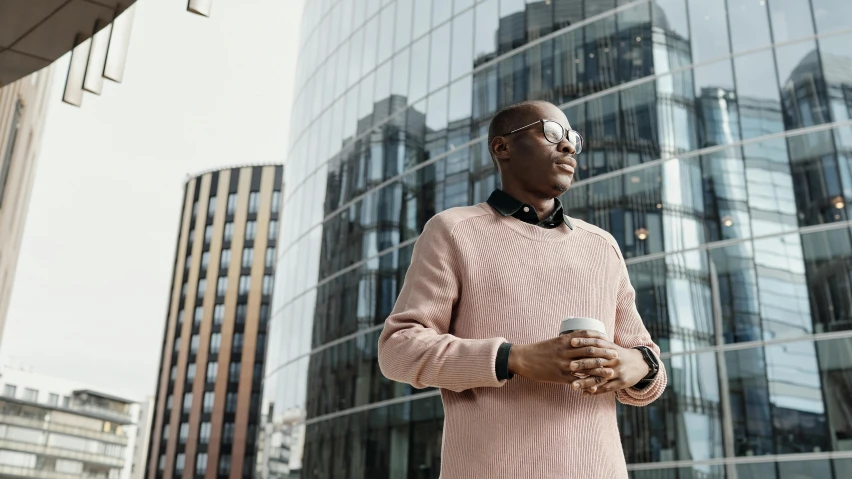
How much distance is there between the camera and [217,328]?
81.0 metres

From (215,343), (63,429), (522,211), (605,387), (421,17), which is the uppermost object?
(215,343)

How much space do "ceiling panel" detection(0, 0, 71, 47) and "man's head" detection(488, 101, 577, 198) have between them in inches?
209

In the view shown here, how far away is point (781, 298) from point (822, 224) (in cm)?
160

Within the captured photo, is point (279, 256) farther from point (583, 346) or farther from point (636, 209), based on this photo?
point (583, 346)

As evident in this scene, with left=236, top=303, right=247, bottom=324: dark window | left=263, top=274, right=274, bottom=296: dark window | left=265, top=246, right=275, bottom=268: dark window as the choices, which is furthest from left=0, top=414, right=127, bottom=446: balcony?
left=265, top=246, right=275, bottom=268: dark window

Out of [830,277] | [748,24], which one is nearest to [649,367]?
[830,277]

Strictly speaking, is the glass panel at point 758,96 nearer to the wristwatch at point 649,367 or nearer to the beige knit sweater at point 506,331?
the beige knit sweater at point 506,331

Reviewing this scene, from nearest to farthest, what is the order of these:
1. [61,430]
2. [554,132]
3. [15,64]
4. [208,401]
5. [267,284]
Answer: [554,132] → [15,64] → [208,401] → [267,284] → [61,430]

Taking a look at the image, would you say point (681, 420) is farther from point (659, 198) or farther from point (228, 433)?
point (228, 433)

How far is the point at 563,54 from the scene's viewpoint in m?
21.2

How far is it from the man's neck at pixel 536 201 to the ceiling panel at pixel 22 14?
5.40 metres

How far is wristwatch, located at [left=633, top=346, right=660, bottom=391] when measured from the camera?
2.28 m

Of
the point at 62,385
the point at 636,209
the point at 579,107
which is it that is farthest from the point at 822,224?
the point at 62,385

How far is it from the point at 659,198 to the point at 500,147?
1649 cm
